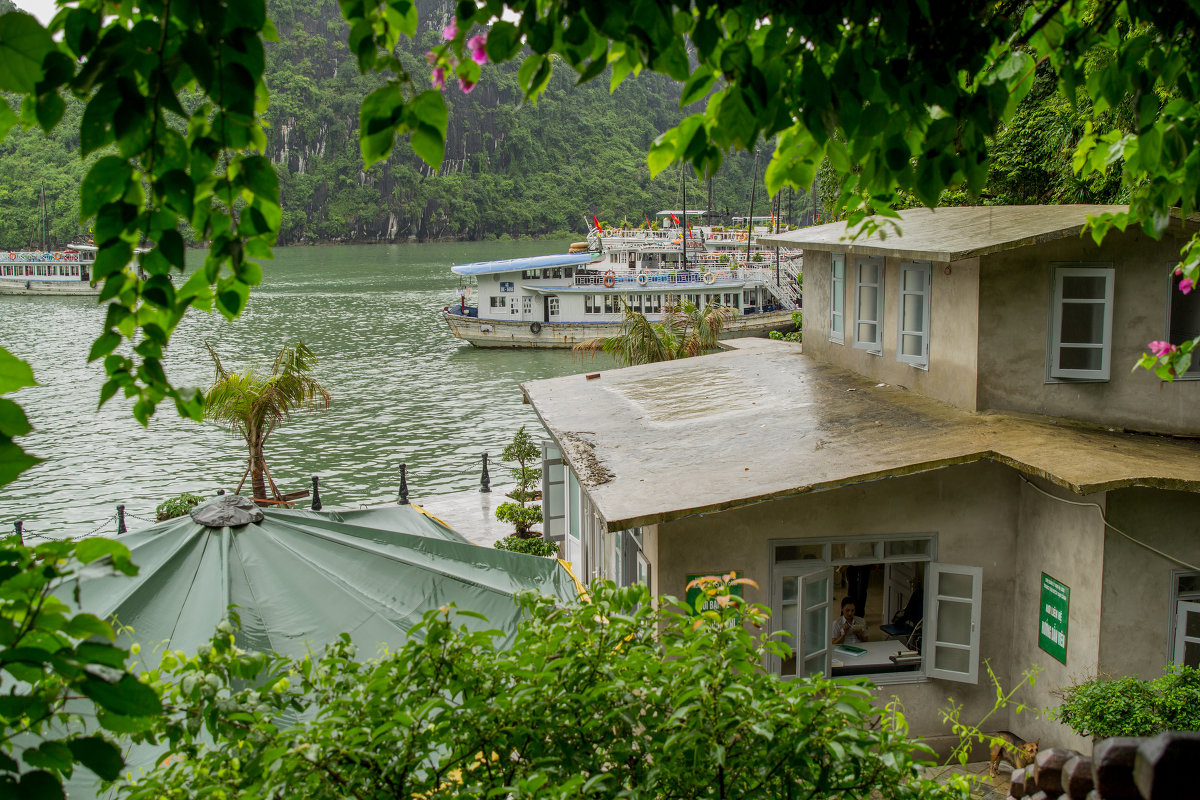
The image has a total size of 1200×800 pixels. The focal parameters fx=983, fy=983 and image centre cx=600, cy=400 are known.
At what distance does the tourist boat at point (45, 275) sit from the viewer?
7419 cm

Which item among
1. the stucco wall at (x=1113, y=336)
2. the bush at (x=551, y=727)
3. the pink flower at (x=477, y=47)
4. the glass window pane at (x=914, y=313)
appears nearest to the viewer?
the pink flower at (x=477, y=47)

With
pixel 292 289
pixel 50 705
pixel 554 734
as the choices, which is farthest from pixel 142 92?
pixel 292 289

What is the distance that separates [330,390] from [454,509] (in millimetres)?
19937

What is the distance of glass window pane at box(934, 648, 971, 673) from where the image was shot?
31.1ft

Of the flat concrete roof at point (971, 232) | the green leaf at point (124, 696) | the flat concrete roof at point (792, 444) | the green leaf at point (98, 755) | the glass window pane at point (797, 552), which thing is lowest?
the glass window pane at point (797, 552)

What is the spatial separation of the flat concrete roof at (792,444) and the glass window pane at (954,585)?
4.43 feet

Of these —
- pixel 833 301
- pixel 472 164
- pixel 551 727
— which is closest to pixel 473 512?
pixel 833 301

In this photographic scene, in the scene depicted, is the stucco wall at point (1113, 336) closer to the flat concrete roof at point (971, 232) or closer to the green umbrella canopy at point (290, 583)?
the flat concrete roof at point (971, 232)

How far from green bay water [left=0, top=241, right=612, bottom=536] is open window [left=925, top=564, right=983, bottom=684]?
297 inches

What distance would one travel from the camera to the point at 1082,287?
9.96m

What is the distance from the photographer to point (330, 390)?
1503 inches

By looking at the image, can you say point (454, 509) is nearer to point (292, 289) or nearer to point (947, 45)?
point (947, 45)

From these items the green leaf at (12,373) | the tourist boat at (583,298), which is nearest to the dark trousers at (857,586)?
the green leaf at (12,373)

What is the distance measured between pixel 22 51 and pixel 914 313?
36.1 feet
